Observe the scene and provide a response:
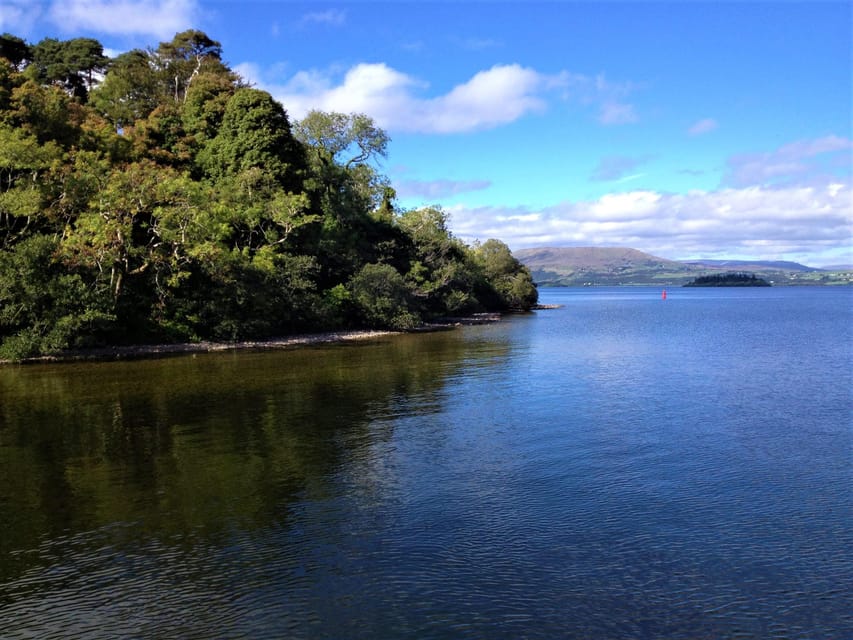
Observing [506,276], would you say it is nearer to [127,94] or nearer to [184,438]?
[127,94]

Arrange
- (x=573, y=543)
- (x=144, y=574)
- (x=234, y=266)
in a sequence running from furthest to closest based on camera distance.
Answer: (x=234, y=266) → (x=573, y=543) → (x=144, y=574)

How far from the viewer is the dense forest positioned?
130 feet

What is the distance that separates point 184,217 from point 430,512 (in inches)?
1496

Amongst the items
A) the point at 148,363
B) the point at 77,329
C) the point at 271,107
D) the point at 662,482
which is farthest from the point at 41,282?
the point at 662,482

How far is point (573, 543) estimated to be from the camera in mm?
11289

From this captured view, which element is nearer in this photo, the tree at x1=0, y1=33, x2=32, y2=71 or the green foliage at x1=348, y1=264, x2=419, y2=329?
the green foliage at x1=348, y1=264, x2=419, y2=329

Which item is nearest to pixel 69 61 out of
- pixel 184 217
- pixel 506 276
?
pixel 184 217

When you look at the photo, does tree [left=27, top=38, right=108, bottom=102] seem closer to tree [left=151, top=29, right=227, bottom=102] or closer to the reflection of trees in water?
tree [left=151, top=29, right=227, bottom=102]

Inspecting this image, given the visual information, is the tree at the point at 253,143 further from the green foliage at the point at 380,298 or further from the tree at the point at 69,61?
the tree at the point at 69,61

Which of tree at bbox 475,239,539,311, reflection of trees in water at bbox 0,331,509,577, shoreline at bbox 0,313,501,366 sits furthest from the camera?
tree at bbox 475,239,539,311

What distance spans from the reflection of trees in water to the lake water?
0.10 metres

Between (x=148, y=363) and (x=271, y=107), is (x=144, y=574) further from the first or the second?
(x=271, y=107)

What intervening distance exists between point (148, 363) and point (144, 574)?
99.6 ft

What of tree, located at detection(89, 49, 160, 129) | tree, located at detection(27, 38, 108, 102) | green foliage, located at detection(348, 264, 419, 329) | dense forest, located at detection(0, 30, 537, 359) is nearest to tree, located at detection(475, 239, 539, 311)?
dense forest, located at detection(0, 30, 537, 359)
